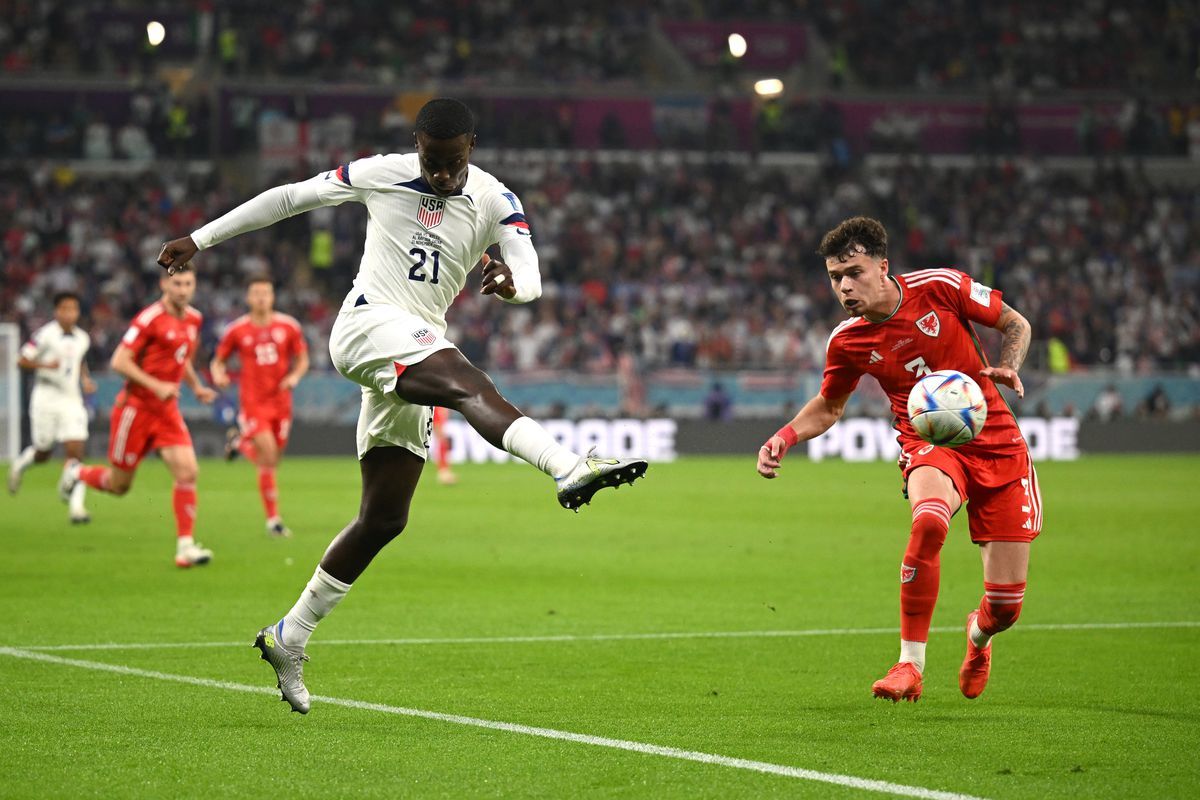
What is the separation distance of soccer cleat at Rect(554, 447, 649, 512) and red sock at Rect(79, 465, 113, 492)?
8.95 m

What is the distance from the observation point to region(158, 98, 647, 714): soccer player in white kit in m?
6.52

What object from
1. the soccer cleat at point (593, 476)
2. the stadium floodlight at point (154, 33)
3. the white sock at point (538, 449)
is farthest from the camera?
the stadium floodlight at point (154, 33)

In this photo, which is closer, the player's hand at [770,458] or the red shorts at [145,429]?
the player's hand at [770,458]

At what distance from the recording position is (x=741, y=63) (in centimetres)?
4128

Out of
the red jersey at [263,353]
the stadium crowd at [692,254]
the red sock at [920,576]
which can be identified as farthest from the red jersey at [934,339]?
the stadium crowd at [692,254]

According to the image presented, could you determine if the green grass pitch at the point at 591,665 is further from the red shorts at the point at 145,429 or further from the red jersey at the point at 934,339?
the red jersey at the point at 934,339

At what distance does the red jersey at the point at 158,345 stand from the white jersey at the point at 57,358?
6109mm

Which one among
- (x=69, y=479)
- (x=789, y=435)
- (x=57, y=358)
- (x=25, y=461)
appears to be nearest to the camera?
(x=789, y=435)

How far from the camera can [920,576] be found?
717 cm

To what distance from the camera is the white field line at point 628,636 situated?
890 cm

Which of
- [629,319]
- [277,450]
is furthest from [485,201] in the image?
[629,319]

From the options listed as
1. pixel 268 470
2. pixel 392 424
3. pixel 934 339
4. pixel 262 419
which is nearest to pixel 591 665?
pixel 392 424

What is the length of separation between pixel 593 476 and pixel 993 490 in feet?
7.66

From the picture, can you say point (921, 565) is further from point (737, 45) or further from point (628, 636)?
point (737, 45)
